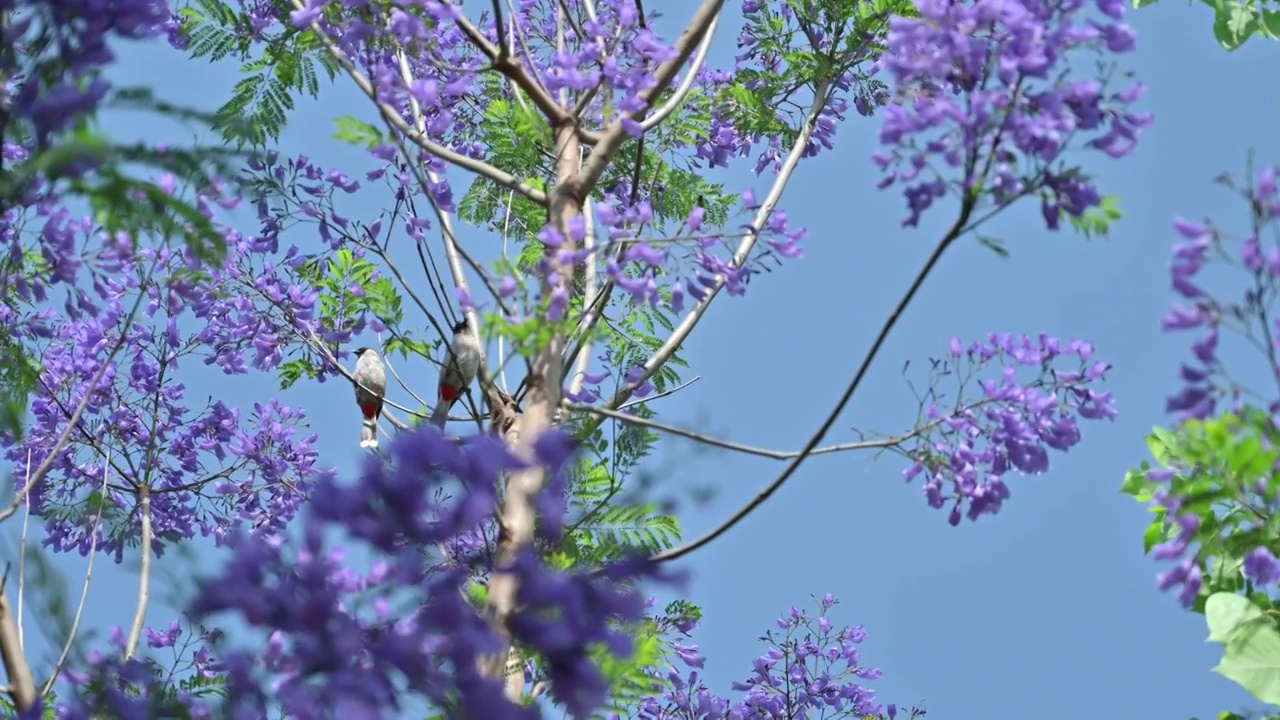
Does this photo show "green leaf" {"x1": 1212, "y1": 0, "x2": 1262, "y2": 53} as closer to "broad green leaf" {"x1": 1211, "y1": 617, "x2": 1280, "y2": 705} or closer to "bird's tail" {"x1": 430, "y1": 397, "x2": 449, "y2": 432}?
"broad green leaf" {"x1": 1211, "y1": 617, "x2": 1280, "y2": 705}

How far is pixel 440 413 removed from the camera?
22.5 ft

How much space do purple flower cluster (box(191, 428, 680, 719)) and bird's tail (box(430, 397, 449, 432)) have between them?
3638mm

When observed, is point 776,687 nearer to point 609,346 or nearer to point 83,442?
point 609,346

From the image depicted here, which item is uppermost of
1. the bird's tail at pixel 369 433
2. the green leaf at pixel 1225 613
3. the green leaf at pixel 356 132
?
the bird's tail at pixel 369 433

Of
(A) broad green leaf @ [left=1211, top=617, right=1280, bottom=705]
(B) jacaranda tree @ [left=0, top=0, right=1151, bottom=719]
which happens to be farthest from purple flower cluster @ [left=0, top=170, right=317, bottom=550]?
(A) broad green leaf @ [left=1211, top=617, right=1280, bottom=705]

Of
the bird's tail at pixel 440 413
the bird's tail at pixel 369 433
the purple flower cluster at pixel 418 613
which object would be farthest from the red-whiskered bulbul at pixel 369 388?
the purple flower cluster at pixel 418 613

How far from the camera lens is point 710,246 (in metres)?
4.72

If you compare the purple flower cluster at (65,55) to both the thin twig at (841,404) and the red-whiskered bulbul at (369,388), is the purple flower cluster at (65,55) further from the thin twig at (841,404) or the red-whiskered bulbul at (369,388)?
the red-whiskered bulbul at (369,388)

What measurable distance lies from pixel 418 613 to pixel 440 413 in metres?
4.06

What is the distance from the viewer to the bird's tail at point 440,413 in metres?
6.57

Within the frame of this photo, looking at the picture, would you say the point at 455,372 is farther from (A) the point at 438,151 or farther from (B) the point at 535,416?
(B) the point at 535,416

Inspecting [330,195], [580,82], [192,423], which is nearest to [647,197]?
[330,195]

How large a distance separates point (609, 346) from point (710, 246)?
2.30 meters

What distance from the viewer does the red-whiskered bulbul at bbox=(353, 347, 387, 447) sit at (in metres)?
7.84
